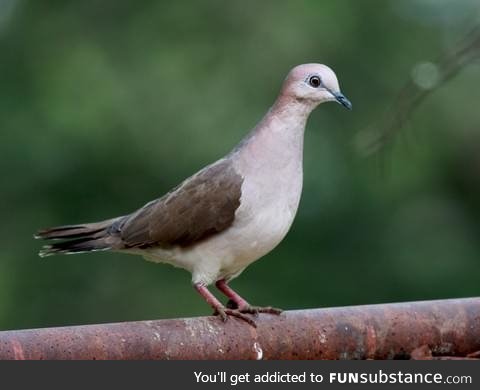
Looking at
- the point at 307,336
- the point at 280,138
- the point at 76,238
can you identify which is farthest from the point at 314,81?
the point at 76,238

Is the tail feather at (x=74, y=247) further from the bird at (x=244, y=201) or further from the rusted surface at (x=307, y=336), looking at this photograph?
the rusted surface at (x=307, y=336)

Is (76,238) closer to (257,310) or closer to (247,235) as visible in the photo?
(247,235)

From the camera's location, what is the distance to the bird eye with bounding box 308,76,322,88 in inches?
173

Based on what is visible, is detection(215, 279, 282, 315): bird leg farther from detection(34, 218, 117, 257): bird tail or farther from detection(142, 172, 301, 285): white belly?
detection(34, 218, 117, 257): bird tail

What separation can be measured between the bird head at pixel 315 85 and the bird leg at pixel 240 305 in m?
0.85

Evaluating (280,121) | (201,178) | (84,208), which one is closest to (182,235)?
(201,178)

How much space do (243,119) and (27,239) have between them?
1914mm

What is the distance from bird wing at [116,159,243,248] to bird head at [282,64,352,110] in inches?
16.2

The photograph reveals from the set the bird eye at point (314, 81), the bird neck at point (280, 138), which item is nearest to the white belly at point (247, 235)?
the bird neck at point (280, 138)

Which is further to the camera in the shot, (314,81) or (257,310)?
(314,81)

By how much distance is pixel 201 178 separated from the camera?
4.56m

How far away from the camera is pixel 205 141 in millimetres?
7363

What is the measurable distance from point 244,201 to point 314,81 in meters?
0.56

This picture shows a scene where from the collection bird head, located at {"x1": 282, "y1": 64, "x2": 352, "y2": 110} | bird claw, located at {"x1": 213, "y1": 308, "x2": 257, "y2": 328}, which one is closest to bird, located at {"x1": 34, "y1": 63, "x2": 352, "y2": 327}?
bird head, located at {"x1": 282, "y1": 64, "x2": 352, "y2": 110}
